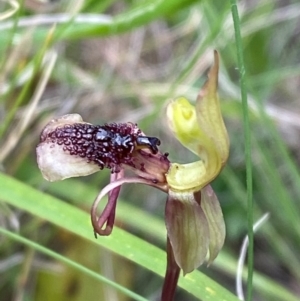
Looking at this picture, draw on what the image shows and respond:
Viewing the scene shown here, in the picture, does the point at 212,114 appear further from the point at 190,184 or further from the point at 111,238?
the point at 111,238

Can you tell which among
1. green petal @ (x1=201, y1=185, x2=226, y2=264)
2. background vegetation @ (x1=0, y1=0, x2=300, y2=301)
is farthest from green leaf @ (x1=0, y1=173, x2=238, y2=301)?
green petal @ (x1=201, y1=185, x2=226, y2=264)

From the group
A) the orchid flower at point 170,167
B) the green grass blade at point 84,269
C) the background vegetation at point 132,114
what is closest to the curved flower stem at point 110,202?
the orchid flower at point 170,167

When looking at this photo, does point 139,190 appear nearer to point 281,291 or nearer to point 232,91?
point 232,91

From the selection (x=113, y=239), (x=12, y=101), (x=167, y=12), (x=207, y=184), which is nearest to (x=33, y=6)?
(x=12, y=101)

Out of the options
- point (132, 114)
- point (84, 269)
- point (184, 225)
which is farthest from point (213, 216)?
point (132, 114)

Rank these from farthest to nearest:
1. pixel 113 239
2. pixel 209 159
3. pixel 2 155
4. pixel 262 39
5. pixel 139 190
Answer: pixel 262 39 → pixel 139 190 → pixel 2 155 → pixel 113 239 → pixel 209 159

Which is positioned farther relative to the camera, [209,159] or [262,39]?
[262,39]

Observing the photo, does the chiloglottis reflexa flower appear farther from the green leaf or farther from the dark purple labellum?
the green leaf
